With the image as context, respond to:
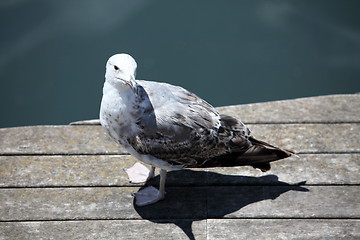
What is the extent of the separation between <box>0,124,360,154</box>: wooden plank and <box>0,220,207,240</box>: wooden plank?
71 cm

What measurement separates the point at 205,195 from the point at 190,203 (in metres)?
0.12

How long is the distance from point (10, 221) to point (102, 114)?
841mm

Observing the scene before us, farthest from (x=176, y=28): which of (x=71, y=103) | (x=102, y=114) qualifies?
(x=102, y=114)

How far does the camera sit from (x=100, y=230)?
367 cm

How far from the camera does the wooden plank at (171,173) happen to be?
4.04 meters

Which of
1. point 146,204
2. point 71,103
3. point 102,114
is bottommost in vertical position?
point 71,103

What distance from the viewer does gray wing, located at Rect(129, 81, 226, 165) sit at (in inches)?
145

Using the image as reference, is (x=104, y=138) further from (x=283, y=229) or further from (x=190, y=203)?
(x=283, y=229)

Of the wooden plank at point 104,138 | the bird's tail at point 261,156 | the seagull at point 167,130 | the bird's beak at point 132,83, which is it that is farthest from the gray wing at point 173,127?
the wooden plank at point 104,138

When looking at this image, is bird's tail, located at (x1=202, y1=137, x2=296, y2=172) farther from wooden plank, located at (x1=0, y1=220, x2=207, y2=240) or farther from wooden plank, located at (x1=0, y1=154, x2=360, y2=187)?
wooden plank, located at (x1=0, y1=220, x2=207, y2=240)

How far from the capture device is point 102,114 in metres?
3.76

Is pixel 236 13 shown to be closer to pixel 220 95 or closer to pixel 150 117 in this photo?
pixel 220 95

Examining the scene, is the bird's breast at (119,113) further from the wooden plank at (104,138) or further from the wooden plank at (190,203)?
the wooden plank at (104,138)

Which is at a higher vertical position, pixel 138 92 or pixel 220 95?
pixel 138 92
